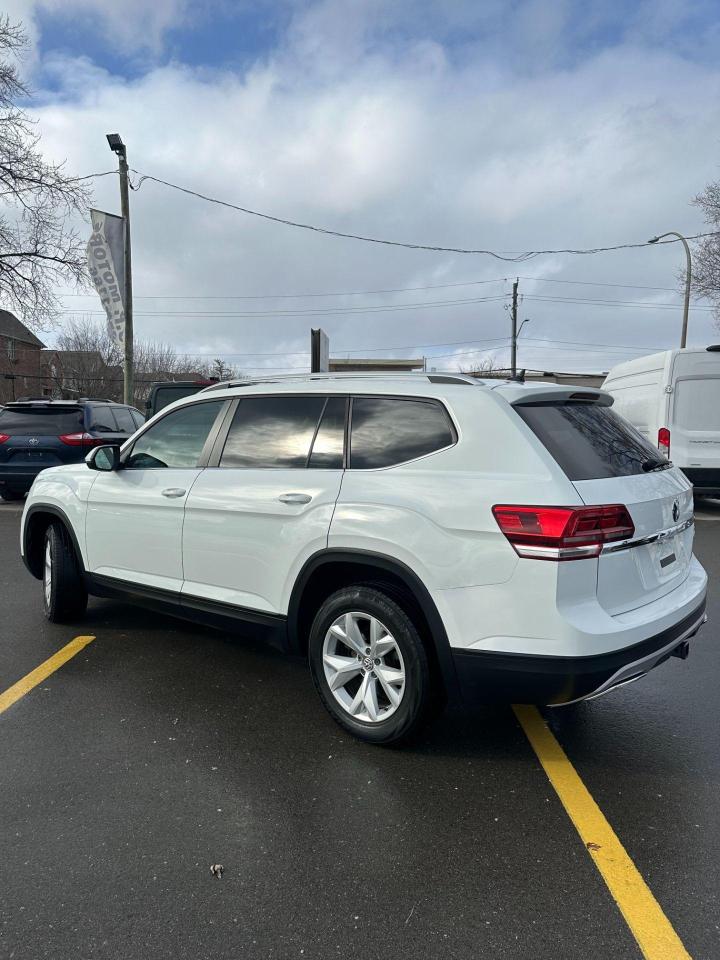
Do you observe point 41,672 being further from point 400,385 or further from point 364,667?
point 400,385

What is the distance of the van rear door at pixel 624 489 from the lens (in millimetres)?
2775

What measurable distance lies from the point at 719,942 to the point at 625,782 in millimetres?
914

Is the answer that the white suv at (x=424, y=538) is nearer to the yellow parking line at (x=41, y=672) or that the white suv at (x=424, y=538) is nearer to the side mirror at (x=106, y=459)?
the side mirror at (x=106, y=459)

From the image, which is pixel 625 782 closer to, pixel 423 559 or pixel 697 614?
pixel 697 614

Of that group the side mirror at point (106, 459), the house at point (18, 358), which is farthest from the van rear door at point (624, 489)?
the house at point (18, 358)

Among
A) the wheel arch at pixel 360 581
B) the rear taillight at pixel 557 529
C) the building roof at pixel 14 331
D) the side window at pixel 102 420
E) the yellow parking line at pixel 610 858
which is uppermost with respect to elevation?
the building roof at pixel 14 331

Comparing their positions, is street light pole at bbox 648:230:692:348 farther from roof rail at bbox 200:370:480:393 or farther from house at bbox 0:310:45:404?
house at bbox 0:310:45:404

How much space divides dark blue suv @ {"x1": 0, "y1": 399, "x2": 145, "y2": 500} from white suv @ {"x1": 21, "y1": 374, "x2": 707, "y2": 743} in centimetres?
687

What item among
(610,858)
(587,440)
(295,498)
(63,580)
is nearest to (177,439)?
(295,498)

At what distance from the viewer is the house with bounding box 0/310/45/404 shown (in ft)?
179

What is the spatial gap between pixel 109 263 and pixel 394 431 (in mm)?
15962

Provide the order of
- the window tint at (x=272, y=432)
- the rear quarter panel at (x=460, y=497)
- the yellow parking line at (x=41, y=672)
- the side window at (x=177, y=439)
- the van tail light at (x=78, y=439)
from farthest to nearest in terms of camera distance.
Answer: the van tail light at (x=78, y=439) < the side window at (x=177, y=439) < the yellow parking line at (x=41, y=672) < the window tint at (x=272, y=432) < the rear quarter panel at (x=460, y=497)

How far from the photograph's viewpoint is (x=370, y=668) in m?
3.15

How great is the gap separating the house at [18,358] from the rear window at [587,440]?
185 feet
